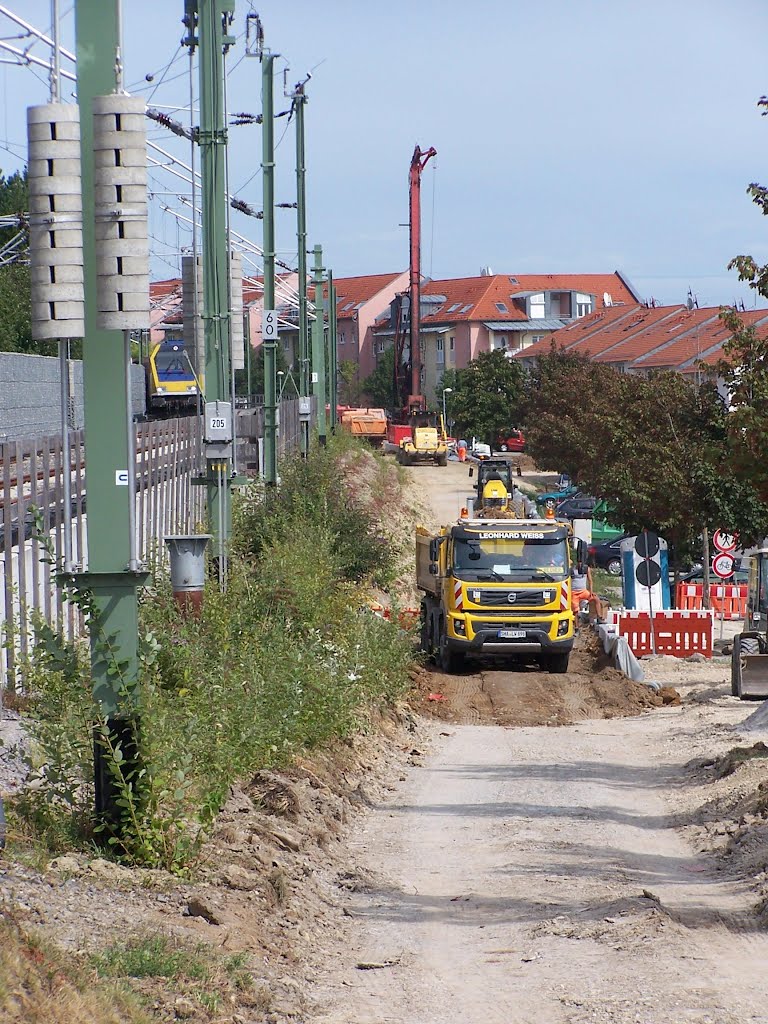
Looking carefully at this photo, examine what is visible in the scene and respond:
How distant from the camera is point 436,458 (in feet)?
253

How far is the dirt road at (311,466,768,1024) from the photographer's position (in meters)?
7.22

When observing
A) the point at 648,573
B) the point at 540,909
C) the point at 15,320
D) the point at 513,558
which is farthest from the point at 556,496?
the point at 540,909

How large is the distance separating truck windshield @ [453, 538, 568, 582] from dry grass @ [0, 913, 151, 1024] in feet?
59.0

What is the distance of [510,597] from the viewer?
2389 cm

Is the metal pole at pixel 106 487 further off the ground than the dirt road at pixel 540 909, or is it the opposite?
the metal pole at pixel 106 487

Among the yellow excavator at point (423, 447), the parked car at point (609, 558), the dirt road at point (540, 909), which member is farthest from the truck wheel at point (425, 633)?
the yellow excavator at point (423, 447)

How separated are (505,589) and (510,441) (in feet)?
248

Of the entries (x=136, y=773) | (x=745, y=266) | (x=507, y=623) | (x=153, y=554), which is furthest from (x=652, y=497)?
(x=136, y=773)

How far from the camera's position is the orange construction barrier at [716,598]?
39062 mm

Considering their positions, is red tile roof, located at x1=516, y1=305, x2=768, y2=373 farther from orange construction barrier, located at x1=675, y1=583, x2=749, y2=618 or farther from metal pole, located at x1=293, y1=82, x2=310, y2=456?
metal pole, located at x1=293, y1=82, x2=310, y2=456

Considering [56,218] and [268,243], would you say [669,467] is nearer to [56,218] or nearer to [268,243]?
[268,243]

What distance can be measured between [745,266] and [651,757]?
5.84 metres

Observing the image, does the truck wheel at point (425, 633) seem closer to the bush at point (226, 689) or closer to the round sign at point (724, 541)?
the bush at point (226, 689)

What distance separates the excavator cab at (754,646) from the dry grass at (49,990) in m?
15.6
